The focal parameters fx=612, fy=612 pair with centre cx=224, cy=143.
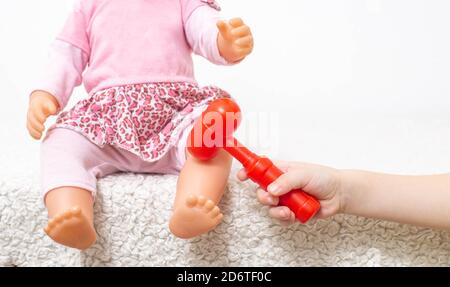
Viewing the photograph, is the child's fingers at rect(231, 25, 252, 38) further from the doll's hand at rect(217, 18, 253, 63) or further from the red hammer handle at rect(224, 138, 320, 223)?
the red hammer handle at rect(224, 138, 320, 223)

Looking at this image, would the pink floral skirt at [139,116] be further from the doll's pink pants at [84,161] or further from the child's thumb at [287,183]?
the child's thumb at [287,183]

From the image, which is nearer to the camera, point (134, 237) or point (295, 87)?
point (134, 237)

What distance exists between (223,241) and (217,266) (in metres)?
0.03

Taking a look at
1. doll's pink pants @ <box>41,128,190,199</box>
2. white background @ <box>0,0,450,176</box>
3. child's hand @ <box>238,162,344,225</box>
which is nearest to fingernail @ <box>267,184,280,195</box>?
child's hand @ <box>238,162,344,225</box>

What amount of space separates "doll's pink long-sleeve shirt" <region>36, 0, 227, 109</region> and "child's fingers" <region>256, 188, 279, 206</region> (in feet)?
0.69

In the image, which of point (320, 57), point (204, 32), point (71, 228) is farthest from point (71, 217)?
point (320, 57)

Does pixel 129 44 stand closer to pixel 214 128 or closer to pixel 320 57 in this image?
pixel 214 128

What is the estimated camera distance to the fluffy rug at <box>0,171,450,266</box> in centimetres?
74

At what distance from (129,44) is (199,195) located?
29 cm

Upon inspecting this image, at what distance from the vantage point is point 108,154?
2.63ft

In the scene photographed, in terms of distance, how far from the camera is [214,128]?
2.31 feet

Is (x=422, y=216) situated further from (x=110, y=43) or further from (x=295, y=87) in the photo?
(x=295, y=87)

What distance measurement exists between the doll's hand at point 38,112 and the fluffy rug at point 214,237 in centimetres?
6
